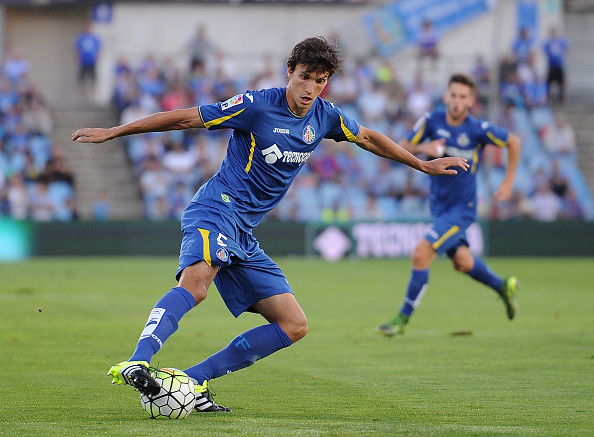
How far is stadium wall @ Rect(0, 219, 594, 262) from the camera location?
22016 mm

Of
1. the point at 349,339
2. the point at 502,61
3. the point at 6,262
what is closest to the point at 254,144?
the point at 349,339

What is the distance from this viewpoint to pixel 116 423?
17.6 ft

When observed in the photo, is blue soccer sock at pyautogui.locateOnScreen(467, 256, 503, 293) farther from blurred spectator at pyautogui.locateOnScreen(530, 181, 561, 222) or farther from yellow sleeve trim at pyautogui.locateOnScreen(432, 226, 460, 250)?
blurred spectator at pyautogui.locateOnScreen(530, 181, 561, 222)

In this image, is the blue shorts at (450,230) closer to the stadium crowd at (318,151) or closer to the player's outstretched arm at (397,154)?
the player's outstretched arm at (397,154)

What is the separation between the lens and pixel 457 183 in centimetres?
1068

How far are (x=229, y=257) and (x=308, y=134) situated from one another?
954 mm

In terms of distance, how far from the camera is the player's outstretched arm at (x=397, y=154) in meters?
6.30

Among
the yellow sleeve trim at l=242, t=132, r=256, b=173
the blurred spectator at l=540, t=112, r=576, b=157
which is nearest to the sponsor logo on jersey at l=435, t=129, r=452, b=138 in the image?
the yellow sleeve trim at l=242, t=132, r=256, b=173

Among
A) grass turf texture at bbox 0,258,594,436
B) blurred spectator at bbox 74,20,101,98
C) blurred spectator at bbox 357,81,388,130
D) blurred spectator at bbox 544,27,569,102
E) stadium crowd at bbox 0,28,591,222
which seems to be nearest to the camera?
grass turf texture at bbox 0,258,594,436

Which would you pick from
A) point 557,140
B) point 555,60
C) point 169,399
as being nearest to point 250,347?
point 169,399

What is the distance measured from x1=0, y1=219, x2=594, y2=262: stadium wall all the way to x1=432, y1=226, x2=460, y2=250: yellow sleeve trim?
37.5 feet

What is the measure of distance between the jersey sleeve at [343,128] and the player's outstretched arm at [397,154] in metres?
0.05

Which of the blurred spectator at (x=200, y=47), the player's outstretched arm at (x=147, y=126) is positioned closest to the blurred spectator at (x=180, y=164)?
the blurred spectator at (x=200, y=47)

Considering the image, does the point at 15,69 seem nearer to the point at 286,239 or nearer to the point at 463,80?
the point at 286,239
